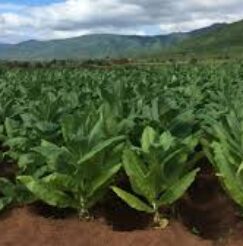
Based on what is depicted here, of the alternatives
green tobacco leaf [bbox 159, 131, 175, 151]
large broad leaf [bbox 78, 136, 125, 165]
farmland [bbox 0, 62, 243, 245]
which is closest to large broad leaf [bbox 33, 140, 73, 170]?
farmland [bbox 0, 62, 243, 245]

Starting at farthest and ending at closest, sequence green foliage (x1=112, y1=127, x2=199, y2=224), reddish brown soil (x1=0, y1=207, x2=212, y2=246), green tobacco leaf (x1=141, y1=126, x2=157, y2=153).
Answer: green tobacco leaf (x1=141, y1=126, x2=157, y2=153) < green foliage (x1=112, y1=127, x2=199, y2=224) < reddish brown soil (x1=0, y1=207, x2=212, y2=246)

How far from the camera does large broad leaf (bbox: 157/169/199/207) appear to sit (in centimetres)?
513

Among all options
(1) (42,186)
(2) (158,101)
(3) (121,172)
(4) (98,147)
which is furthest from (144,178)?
(2) (158,101)

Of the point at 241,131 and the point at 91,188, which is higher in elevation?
the point at 241,131

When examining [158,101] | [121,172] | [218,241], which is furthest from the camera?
[158,101]

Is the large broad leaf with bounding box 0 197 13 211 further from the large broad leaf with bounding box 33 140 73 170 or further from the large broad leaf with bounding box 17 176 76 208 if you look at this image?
the large broad leaf with bounding box 33 140 73 170

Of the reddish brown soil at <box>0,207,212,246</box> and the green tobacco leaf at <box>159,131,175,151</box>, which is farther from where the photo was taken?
the green tobacco leaf at <box>159,131,175,151</box>

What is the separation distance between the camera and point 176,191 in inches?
203

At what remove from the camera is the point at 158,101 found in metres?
6.84

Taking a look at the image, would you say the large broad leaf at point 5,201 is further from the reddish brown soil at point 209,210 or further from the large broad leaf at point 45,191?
the reddish brown soil at point 209,210

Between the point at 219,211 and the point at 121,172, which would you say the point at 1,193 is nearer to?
the point at 121,172

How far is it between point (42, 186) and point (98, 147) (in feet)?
1.93

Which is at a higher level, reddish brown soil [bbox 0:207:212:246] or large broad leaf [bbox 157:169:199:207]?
large broad leaf [bbox 157:169:199:207]

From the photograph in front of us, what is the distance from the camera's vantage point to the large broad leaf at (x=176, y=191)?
5.13m
